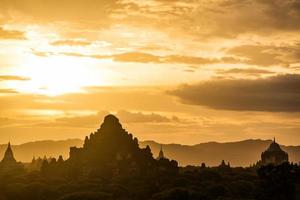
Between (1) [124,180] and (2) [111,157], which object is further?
(2) [111,157]

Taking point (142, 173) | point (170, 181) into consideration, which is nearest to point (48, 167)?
point (142, 173)

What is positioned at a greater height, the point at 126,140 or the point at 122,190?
the point at 126,140

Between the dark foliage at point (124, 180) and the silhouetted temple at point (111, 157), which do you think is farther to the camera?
the silhouetted temple at point (111, 157)

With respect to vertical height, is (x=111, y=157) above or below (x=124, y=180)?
above

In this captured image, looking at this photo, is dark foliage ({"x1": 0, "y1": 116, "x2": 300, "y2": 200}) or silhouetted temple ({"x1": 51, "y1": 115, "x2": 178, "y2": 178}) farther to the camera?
silhouetted temple ({"x1": 51, "y1": 115, "x2": 178, "y2": 178})

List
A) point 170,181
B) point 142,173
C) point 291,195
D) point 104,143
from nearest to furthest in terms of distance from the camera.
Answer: point 291,195, point 170,181, point 142,173, point 104,143

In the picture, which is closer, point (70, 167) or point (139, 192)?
point (139, 192)

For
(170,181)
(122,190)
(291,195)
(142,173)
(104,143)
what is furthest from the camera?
(104,143)

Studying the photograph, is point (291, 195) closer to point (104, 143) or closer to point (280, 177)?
point (280, 177)

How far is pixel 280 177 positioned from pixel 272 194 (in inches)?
258

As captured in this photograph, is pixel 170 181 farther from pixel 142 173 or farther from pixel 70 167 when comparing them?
pixel 70 167

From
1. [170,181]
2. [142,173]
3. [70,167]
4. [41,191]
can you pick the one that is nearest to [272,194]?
[170,181]

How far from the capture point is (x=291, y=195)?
118 m

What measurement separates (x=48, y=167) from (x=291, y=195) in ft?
226
